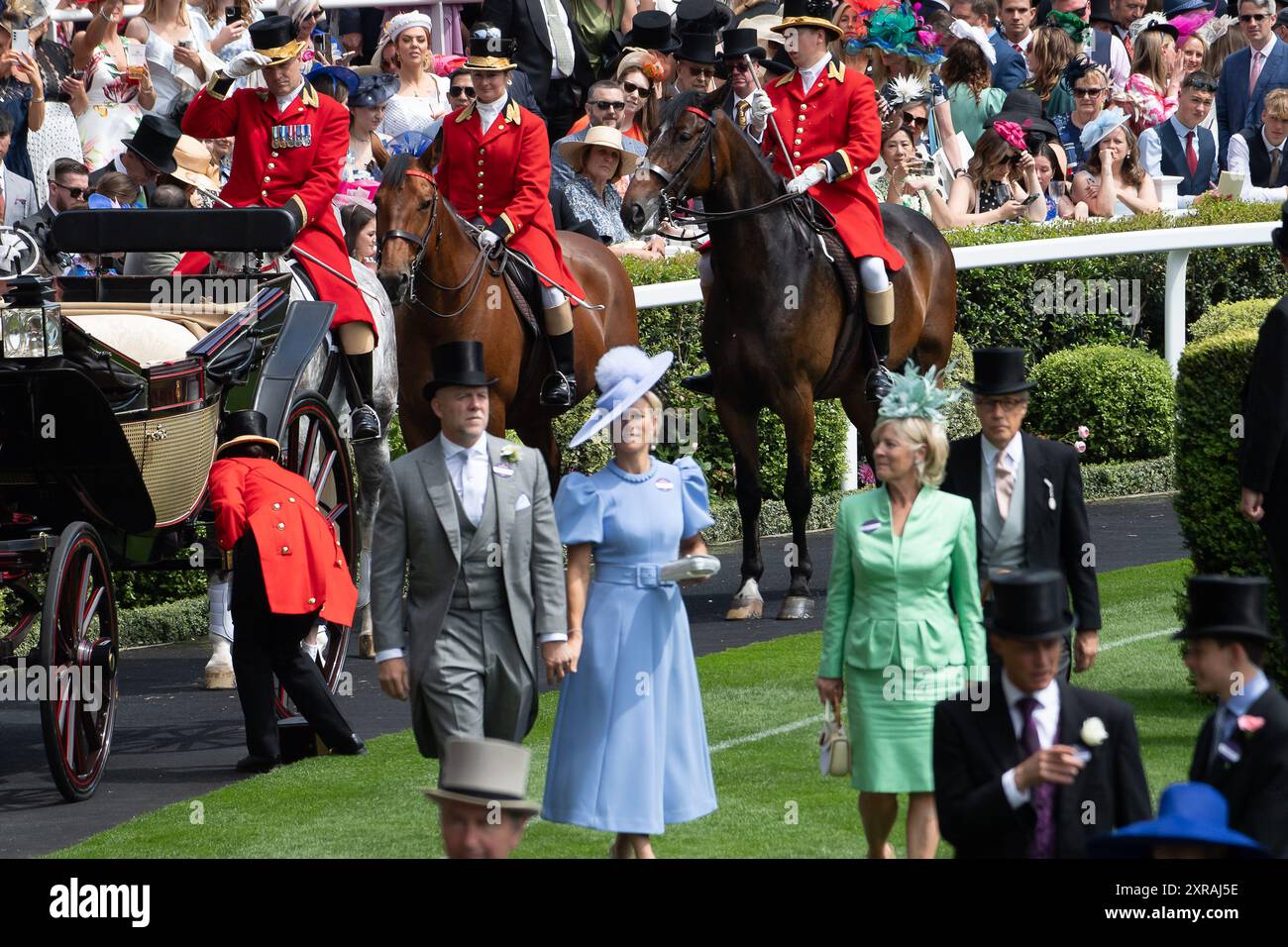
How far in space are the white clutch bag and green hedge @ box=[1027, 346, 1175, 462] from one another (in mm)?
9766

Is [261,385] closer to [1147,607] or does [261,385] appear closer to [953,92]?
[1147,607]

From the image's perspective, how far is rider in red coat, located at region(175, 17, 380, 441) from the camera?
41.3ft

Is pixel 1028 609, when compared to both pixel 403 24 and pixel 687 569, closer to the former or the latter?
pixel 687 569

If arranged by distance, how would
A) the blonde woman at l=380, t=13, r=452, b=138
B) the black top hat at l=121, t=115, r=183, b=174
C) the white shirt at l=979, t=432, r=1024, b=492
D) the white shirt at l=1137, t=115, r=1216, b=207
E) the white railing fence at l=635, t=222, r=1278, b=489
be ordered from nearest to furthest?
the white shirt at l=979, t=432, r=1024, b=492
the black top hat at l=121, t=115, r=183, b=174
the blonde woman at l=380, t=13, r=452, b=138
the white railing fence at l=635, t=222, r=1278, b=489
the white shirt at l=1137, t=115, r=1216, b=207

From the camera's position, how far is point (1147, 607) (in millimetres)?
12773

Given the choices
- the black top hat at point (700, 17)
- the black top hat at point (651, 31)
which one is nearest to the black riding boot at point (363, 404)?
the black top hat at point (700, 17)

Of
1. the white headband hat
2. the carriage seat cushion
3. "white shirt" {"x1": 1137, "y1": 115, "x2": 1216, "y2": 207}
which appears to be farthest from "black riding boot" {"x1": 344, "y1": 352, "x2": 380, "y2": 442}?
"white shirt" {"x1": 1137, "y1": 115, "x2": 1216, "y2": 207}

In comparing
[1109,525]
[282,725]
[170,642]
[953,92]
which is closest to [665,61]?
[953,92]

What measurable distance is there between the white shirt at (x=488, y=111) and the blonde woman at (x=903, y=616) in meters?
5.86

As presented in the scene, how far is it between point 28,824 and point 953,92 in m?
12.0

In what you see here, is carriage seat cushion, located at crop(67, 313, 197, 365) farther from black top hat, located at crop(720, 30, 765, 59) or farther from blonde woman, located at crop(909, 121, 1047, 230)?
blonde woman, located at crop(909, 121, 1047, 230)

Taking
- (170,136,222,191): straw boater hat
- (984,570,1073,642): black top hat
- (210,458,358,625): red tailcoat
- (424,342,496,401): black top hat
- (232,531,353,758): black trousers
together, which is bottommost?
(232,531,353,758): black trousers

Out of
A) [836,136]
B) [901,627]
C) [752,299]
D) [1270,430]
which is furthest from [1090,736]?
[836,136]

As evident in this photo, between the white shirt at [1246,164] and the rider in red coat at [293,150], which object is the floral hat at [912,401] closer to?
the rider in red coat at [293,150]
